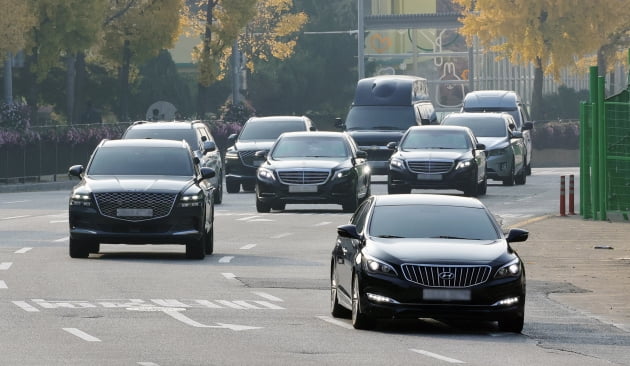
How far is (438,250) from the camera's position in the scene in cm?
1720

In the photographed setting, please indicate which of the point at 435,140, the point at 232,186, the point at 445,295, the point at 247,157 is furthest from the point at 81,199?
the point at 232,186

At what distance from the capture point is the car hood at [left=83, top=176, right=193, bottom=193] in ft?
82.9

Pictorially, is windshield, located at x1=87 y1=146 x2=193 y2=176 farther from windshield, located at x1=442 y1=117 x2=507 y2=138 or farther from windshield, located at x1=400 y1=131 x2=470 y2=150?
windshield, located at x1=442 y1=117 x2=507 y2=138

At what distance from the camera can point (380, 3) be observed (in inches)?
4385

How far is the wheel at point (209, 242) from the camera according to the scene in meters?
26.6

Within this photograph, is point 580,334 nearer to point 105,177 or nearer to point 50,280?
point 50,280

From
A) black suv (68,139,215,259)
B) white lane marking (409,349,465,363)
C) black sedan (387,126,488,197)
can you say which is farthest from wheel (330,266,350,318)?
black sedan (387,126,488,197)

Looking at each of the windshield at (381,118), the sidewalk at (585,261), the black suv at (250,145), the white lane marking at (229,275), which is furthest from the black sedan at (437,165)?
the white lane marking at (229,275)

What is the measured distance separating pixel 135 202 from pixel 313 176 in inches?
480

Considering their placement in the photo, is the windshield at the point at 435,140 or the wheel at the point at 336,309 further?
the windshield at the point at 435,140

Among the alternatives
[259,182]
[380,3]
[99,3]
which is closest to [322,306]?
[259,182]

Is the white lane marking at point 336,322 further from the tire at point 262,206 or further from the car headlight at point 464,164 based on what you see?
the car headlight at point 464,164

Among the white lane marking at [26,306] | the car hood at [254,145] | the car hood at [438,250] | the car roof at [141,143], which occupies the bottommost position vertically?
the white lane marking at [26,306]

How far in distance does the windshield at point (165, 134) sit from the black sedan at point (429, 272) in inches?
847
